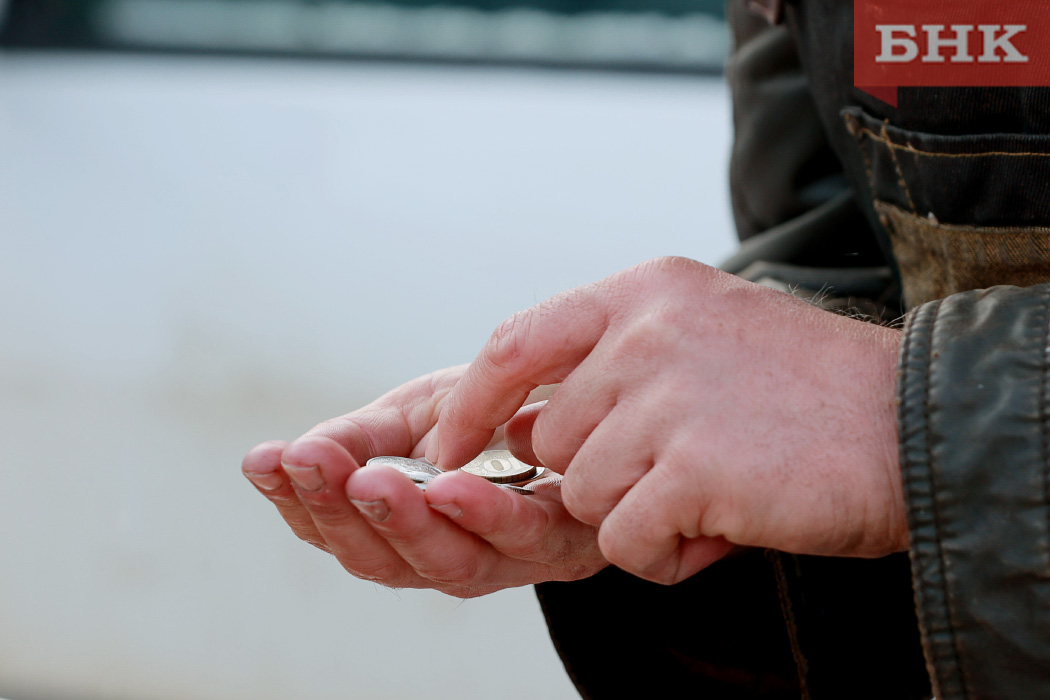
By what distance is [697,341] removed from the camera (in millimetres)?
449

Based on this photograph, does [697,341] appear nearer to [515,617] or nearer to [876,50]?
[876,50]

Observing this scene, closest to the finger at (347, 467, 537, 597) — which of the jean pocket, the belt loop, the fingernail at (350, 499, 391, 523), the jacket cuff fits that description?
the fingernail at (350, 499, 391, 523)

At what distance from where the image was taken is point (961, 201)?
1.97ft

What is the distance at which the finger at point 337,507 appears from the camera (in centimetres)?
47

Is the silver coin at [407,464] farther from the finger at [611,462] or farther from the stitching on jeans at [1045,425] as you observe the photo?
the stitching on jeans at [1045,425]

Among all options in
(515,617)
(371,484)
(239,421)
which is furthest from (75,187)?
(371,484)

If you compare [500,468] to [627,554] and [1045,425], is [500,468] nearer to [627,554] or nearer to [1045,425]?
[627,554]

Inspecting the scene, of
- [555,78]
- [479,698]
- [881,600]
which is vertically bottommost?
[479,698]

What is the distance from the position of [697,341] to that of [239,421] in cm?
155

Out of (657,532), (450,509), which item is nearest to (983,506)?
(657,532)

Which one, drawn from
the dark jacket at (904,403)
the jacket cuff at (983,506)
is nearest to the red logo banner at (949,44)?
the dark jacket at (904,403)

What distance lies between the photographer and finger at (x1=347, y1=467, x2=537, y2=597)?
0.47 metres

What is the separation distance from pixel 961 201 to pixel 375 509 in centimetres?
45

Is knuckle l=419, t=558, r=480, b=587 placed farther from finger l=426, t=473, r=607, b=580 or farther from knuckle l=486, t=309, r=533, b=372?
knuckle l=486, t=309, r=533, b=372
